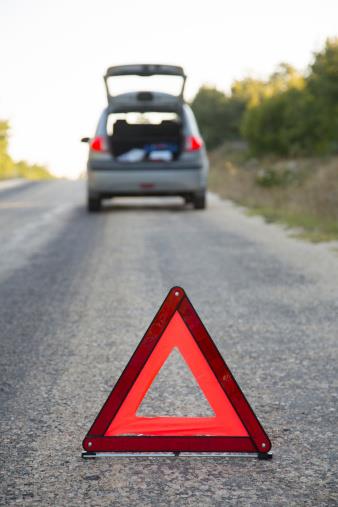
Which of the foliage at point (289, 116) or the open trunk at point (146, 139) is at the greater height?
the open trunk at point (146, 139)

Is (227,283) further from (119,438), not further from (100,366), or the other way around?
(119,438)

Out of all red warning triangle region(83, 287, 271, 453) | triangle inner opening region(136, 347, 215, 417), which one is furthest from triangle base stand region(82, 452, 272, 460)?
triangle inner opening region(136, 347, 215, 417)

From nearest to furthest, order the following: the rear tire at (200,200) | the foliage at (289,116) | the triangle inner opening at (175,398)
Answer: the triangle inner opening at (175,398) < the rear tire at (200,200) < the foliage at (289,116)

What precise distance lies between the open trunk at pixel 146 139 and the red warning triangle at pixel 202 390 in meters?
12.0

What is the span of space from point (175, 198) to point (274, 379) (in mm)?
15385

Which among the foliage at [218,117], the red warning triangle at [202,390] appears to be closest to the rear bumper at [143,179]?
the red warning triangle at [202,390]

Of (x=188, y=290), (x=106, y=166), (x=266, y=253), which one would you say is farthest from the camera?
(x=106, y=166)

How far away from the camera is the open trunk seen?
15.1 metres

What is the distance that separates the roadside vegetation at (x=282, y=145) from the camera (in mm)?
14250

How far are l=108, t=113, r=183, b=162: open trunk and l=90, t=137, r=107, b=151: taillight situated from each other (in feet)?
3.16

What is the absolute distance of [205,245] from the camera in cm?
1008

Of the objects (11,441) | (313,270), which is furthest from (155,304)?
(11,441)

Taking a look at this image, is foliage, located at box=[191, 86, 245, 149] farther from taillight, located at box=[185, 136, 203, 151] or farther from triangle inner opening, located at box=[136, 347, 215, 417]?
triangle inner opening, located at box=[136, 347, 215, 417]

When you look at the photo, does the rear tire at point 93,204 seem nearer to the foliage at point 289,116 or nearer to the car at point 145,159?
the car at point 145,159
